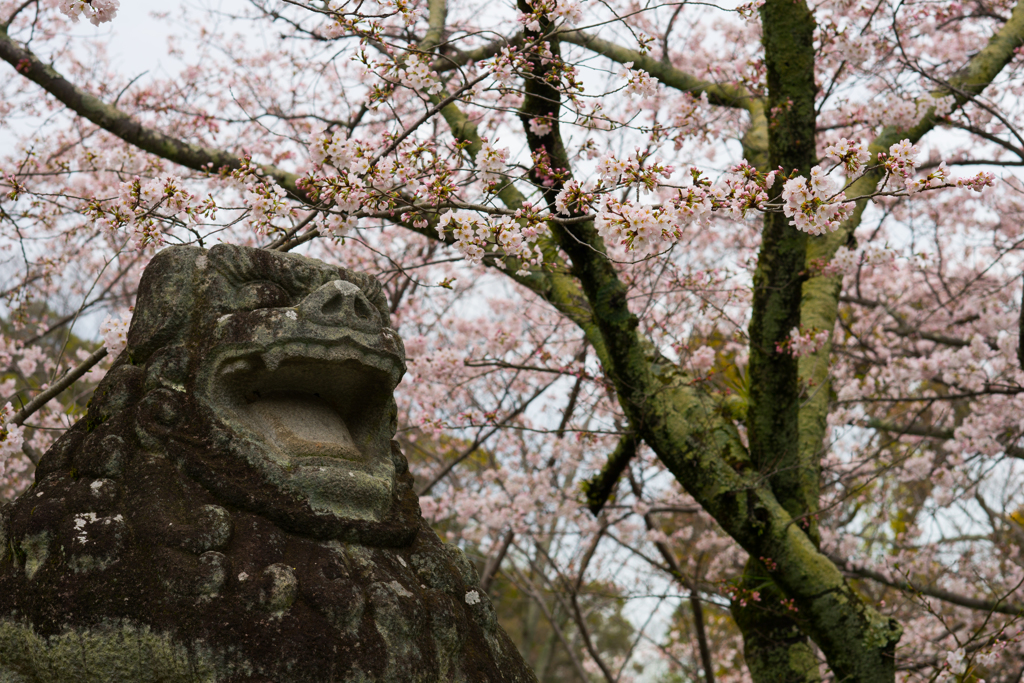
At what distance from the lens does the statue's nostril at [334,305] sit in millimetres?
2488

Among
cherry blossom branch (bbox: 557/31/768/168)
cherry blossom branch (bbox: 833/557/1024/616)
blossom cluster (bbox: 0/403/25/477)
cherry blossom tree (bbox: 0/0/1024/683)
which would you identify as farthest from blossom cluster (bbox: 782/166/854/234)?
cherry blossom branch (bbox: 833/557/1024/616)

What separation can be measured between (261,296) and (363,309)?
1.03 feet

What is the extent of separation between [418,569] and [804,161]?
9.90 feet

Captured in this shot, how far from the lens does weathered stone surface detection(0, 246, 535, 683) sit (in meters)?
1.96

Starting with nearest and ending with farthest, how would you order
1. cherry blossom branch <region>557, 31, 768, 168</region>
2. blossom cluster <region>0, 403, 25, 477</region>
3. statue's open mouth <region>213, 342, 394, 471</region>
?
statue's open mouth <region>213, 342, 394, 471</region>, blossom cluster <region>0, 403, 25, 477</region>, cherry blossom branch <region>557, 31, 768, 168</region>

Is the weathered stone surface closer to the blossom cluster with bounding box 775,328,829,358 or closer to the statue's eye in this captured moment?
the statue's eye

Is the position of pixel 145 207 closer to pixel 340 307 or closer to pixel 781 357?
pixel 340 307

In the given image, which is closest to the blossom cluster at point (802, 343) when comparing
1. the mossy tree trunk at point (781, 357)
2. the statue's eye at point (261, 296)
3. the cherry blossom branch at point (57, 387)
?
the mossy tree trunk at point (781, 357)

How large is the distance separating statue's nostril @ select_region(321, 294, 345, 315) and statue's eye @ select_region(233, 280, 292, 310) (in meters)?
0.15

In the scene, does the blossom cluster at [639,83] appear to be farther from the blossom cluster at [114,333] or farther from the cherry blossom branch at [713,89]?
the cherry blossom branch at [713,89]

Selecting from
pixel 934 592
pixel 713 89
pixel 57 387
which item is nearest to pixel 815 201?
pixel 57 387

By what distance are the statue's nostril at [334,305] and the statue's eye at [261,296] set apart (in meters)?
0.15

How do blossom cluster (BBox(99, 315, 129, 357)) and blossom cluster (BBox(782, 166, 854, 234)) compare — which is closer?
blossom cluster (BBox(782, 166, 854, 234))

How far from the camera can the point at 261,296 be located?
2518 mm
